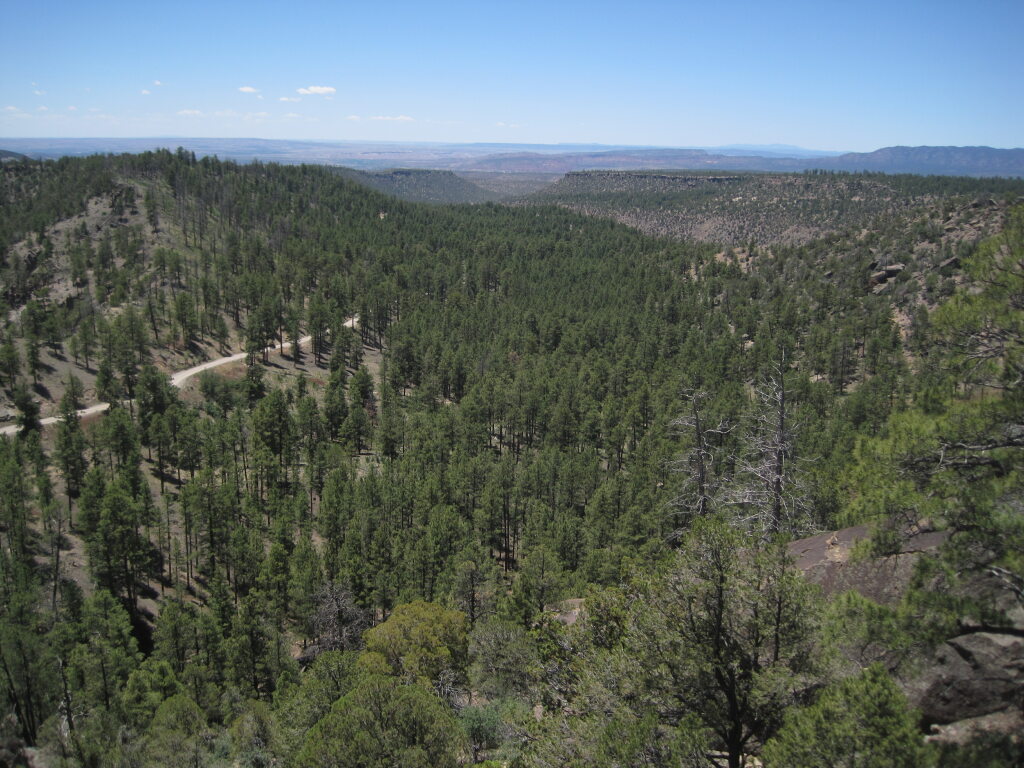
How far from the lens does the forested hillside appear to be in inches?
449

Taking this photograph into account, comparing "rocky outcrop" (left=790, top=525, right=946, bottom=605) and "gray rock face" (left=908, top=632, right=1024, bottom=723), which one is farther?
"rocky outcrop" (left=790, top=525, right=946, bottom=605)

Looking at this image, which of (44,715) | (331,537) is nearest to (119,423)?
(331,537)

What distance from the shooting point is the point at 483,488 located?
240 ft

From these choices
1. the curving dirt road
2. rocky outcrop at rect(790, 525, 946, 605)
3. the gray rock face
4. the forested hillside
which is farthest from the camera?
the curving dirt road

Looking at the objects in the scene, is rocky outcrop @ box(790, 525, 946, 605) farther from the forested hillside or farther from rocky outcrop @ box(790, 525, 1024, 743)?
the forested hillside

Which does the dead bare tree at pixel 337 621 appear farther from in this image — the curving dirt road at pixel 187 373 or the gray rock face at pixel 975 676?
the curving dirt road at pixel 187 373

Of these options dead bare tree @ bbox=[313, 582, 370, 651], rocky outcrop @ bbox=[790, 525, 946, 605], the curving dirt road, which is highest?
rocky outcrop @ bbox=[790, 525, 946, 605]

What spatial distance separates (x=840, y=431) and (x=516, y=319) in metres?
80.5

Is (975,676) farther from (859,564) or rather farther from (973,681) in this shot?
(859,564)

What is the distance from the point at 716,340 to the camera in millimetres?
127250

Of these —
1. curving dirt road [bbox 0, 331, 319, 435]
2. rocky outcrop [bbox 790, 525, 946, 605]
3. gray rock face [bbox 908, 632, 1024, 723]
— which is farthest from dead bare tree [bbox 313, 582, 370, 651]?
curving dirt road [bbox 0, 331, 319, 435]

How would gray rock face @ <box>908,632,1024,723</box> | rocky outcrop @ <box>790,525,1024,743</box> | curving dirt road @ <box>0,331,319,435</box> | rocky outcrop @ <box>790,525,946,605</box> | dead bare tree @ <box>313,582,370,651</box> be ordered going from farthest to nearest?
1. curving dirt road @ <box>0,331,319,435</box>
2. dead bare tree @ <box>313,582,370,651</box>
3. rocky outcrop @ <box>790,525,946,605</box>
4. gray rock face @ <box>908,632,1024,723</box>
5. rocky outcrop @ <box>790,525,1024,743</box>

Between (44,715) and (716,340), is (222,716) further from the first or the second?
(716,340)

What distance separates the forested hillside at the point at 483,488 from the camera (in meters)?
11.4
